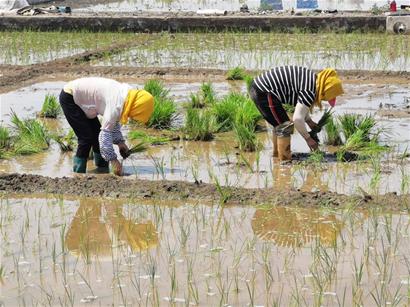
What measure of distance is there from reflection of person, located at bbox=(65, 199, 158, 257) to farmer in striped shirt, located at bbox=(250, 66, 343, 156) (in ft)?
5.14

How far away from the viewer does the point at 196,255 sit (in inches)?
184

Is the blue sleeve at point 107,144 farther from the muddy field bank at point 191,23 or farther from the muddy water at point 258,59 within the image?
the muddy field bank at point 191,23

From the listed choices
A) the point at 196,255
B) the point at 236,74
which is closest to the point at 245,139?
the point at 196,255

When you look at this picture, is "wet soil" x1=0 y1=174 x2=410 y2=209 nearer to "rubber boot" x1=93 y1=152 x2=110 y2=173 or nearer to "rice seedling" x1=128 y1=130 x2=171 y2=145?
"rubber boot" x1=93 y1=152 x2=110 y2=173

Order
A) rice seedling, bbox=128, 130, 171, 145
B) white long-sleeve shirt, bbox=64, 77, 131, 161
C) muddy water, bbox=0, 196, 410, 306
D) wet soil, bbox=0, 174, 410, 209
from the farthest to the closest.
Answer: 1. rice seedling, bbox=128, 130, 171, 145
2. white long-sleeve shirt, bbox=64, 77, 131, 161
3. wet soil, bbox=0, 174, 410, 209
4. muddy water, bbox=0, 196, 410, 306

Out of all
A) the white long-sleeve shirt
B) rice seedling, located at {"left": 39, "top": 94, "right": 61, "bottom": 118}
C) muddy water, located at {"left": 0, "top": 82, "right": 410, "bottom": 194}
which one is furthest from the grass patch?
rice seedling, located at {"left": 39, "top": 94, "right": 61, "bottom": 118}

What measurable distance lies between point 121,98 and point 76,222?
3.43 feet

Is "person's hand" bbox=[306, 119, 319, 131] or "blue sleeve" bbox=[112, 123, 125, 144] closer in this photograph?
"blue sleeve" bbox=[112, 123, 125, 144]

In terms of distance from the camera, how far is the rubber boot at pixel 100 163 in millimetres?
6539

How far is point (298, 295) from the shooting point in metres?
4.10

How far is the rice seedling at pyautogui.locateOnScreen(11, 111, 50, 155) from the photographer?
6.98 m

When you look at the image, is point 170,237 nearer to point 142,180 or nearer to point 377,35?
point 142,180

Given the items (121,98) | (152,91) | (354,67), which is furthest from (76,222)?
(354,67)

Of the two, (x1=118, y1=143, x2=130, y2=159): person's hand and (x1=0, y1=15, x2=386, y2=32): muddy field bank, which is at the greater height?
(x1=0, y1=15, x2=386, y2=32): muddy field bank
